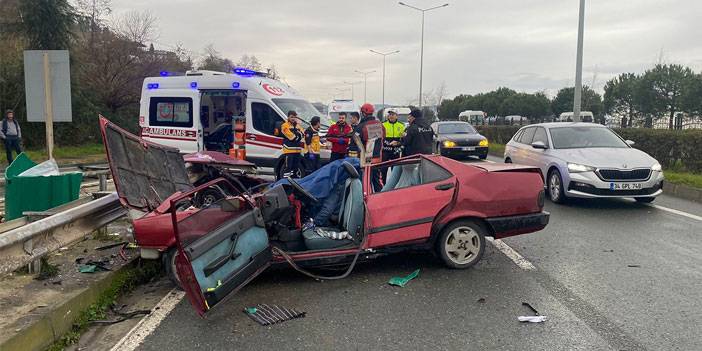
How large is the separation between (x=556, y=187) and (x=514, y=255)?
3.88 m

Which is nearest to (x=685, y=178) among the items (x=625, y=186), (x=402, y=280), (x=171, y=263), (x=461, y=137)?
(x=625, y=186)

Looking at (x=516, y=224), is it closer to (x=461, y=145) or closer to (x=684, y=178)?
(x=684, y=178)

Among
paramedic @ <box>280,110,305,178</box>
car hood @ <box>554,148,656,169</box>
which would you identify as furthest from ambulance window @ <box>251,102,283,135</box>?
car hood @ <box>554,148,656,169</box>

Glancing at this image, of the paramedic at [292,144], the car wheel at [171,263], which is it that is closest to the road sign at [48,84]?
the car wheel at [171,263]

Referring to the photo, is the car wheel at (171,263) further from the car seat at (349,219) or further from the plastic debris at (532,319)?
the plastic debris at (532,319)

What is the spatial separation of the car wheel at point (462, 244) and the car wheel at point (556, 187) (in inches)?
172

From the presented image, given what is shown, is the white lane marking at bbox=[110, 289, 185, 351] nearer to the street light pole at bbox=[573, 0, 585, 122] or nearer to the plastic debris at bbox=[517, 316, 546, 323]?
the plastic debris at bbox=[517, 316, 546, 323]

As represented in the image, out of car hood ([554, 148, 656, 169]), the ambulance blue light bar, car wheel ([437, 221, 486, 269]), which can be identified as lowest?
car wheel ([437, 221, 486, 269])

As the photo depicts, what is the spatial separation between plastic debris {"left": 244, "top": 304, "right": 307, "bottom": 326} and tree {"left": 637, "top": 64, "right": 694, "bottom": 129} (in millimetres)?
38645

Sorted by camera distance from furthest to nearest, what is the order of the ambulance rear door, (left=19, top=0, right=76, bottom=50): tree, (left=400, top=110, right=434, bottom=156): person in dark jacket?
(left=19, top=0, right=76, bottom=50): tree
the ambulance rear door
(left=400, top=110, right=434, bottom=156): person in dark jacket

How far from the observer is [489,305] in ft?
15.2

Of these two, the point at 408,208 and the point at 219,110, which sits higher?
the point at 219,110

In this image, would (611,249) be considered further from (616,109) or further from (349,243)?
(616,109)

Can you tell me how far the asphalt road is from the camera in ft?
12.8
